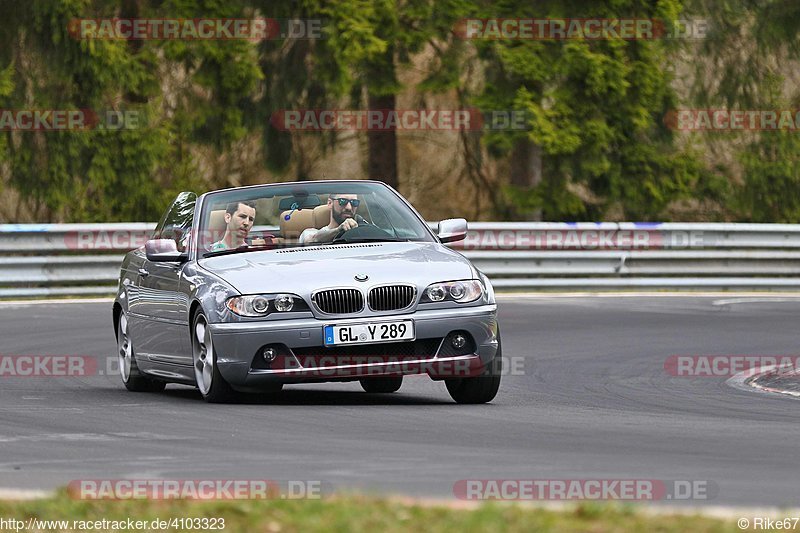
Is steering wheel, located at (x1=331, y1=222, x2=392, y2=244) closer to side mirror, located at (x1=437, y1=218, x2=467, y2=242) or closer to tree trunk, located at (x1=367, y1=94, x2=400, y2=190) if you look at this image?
side mirror, located at (x1=437, y1=218, x2=467, y2=242)

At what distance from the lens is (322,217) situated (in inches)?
466

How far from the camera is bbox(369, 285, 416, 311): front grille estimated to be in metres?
10.7

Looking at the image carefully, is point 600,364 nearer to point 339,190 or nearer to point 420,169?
point 339,190

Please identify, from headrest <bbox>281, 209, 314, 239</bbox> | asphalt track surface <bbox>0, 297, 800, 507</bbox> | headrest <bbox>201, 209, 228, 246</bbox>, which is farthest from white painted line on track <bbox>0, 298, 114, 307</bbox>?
headrest <bbox>281, 209, 314, 239</bbox>

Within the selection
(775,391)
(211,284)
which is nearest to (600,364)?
(775,391)

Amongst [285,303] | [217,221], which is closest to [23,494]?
[285,303]

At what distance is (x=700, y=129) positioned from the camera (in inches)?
1294

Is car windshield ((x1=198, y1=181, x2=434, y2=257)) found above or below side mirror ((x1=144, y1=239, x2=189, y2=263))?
above

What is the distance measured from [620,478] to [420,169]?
→ 33140 millimetres

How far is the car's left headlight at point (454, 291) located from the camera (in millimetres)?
10789

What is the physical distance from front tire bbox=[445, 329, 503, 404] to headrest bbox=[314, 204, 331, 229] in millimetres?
1367

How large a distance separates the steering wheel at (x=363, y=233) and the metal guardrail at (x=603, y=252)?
11203mm

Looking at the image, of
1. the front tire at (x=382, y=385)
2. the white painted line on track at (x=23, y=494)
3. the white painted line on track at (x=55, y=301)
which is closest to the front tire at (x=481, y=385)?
the front tire at (x=382, y=385)

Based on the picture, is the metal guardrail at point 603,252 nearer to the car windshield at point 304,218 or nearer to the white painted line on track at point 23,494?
the car windshield at point 304,218
